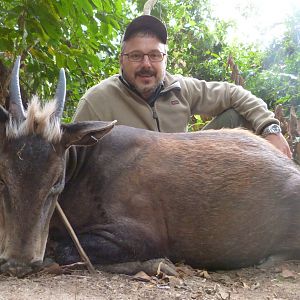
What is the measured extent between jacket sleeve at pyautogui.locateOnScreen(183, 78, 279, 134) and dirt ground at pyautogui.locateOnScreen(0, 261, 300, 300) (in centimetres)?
247

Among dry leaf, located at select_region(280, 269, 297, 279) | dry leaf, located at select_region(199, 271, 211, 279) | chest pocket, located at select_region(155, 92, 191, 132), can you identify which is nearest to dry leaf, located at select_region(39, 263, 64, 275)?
dry leaf, located at select_region(199, 271, 211, 279)

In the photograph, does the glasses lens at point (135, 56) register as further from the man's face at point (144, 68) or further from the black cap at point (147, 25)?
the black cap at point (147, 25)

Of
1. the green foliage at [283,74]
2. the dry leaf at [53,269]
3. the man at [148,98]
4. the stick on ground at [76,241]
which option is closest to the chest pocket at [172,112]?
the man at [148,98]

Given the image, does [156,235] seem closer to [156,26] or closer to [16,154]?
[16,154]

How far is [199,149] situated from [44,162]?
5.03ft

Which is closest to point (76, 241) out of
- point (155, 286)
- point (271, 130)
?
point (155, 286)

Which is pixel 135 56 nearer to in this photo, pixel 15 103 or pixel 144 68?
pixel 144 68

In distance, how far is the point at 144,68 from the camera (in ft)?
20.7

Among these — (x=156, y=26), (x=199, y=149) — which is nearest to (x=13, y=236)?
(x=199, y=149)

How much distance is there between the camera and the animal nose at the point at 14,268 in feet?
11.9

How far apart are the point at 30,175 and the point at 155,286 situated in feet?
3.73

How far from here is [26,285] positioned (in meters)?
3.48

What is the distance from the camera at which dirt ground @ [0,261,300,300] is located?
11.0 feet

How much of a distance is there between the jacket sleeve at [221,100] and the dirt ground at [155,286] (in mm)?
2472
